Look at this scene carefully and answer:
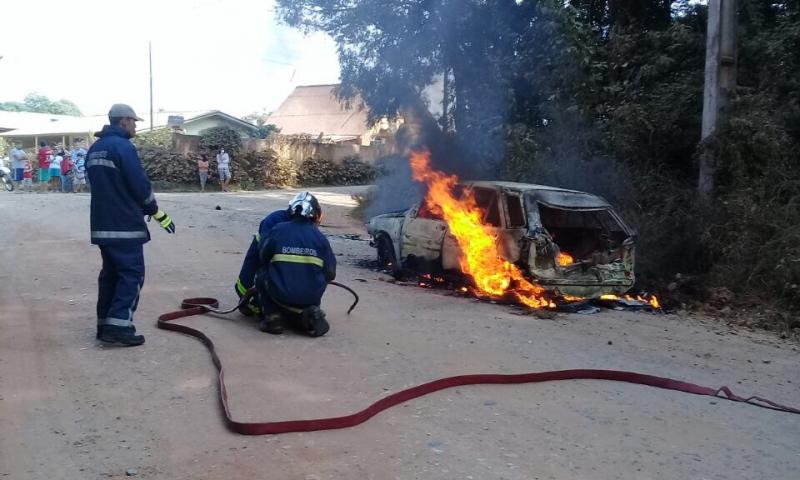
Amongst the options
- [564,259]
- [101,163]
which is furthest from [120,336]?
[564,259]

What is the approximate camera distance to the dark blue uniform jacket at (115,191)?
5.51 m

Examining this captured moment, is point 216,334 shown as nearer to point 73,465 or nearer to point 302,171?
point 73,465

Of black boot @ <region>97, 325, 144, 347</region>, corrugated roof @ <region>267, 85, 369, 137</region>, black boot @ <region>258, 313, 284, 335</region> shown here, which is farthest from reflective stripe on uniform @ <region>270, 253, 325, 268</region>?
corrugated roof @ <region>267, 85, 369, 137</region>

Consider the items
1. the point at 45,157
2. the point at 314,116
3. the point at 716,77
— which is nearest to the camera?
the point at 716,77

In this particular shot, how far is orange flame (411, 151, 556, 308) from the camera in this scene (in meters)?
8.13

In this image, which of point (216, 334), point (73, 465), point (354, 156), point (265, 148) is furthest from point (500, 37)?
point (354, 156)

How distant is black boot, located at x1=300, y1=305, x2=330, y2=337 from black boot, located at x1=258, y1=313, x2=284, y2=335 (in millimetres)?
224

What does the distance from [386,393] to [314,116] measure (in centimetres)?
4353

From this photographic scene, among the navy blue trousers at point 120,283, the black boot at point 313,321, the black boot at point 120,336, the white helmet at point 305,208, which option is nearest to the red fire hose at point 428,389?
the black boot at point 120,336

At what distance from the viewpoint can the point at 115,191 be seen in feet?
18.3

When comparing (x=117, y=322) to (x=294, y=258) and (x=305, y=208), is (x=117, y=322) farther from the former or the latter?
(x=305, y=208)

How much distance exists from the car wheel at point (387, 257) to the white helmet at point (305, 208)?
11.6 feet

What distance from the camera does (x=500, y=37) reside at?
49.1ft

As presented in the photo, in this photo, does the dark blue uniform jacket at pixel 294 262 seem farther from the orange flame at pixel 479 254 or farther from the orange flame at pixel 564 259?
the orange flame at pixel 564 259
